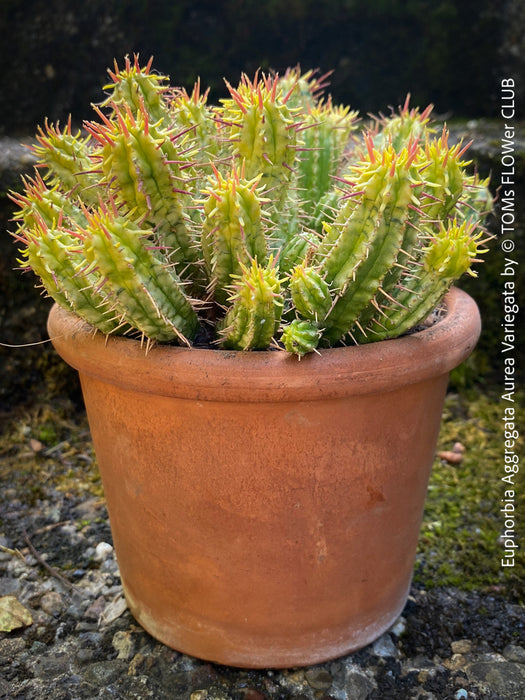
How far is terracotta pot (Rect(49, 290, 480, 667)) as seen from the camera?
1.26m

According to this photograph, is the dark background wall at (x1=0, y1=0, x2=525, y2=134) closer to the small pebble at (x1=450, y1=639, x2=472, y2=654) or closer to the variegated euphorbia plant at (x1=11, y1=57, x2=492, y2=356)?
the variegated euphorbia plant at (x1=11, y1=57, x2=492, y2=356)

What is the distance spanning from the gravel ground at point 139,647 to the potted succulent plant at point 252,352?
0.21 ft

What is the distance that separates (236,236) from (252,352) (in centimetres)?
21

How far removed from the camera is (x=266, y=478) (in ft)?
4.34

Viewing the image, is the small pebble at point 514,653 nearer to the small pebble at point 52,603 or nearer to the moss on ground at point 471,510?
the moss on ground at point 471,510

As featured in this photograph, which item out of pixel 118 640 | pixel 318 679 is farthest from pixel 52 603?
pixel 318 679

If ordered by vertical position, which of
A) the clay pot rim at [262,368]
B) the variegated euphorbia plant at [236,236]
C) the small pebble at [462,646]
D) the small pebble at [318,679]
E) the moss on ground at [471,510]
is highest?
the variegated euphorbia plant at [236,236]

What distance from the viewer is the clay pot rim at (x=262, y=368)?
1.22 meters

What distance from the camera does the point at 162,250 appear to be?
129cm

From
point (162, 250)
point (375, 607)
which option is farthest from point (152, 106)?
point (375, 607)

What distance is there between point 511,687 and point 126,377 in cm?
107
